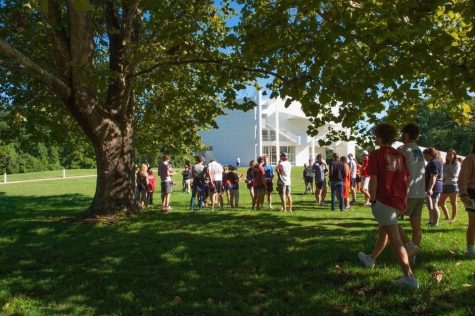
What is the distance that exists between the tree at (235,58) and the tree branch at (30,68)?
2cm

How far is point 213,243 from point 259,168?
646 centimetres

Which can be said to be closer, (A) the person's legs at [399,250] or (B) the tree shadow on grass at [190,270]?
(B) the tree shadow on grass at [190,270]

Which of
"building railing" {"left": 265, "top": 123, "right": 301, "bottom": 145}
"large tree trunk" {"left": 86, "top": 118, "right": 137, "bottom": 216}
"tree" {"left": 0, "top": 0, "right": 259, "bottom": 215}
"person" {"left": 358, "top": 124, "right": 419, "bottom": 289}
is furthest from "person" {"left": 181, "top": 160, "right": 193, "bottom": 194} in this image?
"building railing" {"left": 265, "top": 123, "right": 301, "bottom": 145}

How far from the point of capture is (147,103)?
1783cm

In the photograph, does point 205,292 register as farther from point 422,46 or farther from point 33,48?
point 33,48

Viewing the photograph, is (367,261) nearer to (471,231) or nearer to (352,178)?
(471,231)

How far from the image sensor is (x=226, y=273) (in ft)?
20.1

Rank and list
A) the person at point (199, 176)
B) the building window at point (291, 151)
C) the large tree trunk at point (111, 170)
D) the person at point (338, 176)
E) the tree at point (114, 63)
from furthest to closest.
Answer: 1. the building window at point (291, 151)
2. the person at point (199, 176)
3. the person at point (338, 176)
4. the large tree trunk at point (111, 170)
5. the tree at point (114, 63)

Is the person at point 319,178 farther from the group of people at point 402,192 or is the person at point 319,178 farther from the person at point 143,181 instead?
the group of people at point 402,192

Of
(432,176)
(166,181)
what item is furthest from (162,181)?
(432,176)

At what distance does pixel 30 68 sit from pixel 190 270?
229 inches

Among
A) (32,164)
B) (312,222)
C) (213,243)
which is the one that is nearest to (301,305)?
(213,243)

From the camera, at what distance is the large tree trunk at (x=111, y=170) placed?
11.4m

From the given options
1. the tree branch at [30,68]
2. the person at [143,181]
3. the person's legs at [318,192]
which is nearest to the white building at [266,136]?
the person's legs at [318,192]
